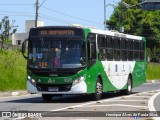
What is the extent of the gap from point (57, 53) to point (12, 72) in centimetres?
1265

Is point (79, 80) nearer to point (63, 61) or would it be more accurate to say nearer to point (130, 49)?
point (63, 61)

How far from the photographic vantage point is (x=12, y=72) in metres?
32.6

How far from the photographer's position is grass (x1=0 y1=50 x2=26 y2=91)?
29.7 meters

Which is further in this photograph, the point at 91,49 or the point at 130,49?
the point at 130,49

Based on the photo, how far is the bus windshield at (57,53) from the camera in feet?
66.7

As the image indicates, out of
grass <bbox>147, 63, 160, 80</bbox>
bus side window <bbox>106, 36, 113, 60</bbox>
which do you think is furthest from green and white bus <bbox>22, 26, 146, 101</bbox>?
grass <bbox>147, 63, 160, 80</bbox>

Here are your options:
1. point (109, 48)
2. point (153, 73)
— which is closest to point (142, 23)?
point (153, 73)

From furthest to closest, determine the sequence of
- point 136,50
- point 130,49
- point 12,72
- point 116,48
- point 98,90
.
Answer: point 12,72
point 136,50
point 130,49
point 116,48
point 98,90

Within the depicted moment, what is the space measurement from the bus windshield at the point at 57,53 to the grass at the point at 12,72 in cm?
805

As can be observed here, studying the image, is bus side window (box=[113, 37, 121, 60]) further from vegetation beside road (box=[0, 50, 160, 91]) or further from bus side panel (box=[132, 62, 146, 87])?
vegetation beside road (box=[0, 50, 160, 91])

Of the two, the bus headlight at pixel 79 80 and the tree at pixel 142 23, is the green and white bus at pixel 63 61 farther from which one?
the tree at pixel 142 23

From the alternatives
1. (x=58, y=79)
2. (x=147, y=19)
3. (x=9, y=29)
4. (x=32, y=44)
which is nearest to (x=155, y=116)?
(x=58, y=79)

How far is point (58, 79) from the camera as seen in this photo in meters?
20.3

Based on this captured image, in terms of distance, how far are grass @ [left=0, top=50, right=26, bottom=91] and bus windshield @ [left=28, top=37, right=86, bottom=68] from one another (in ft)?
26.4
